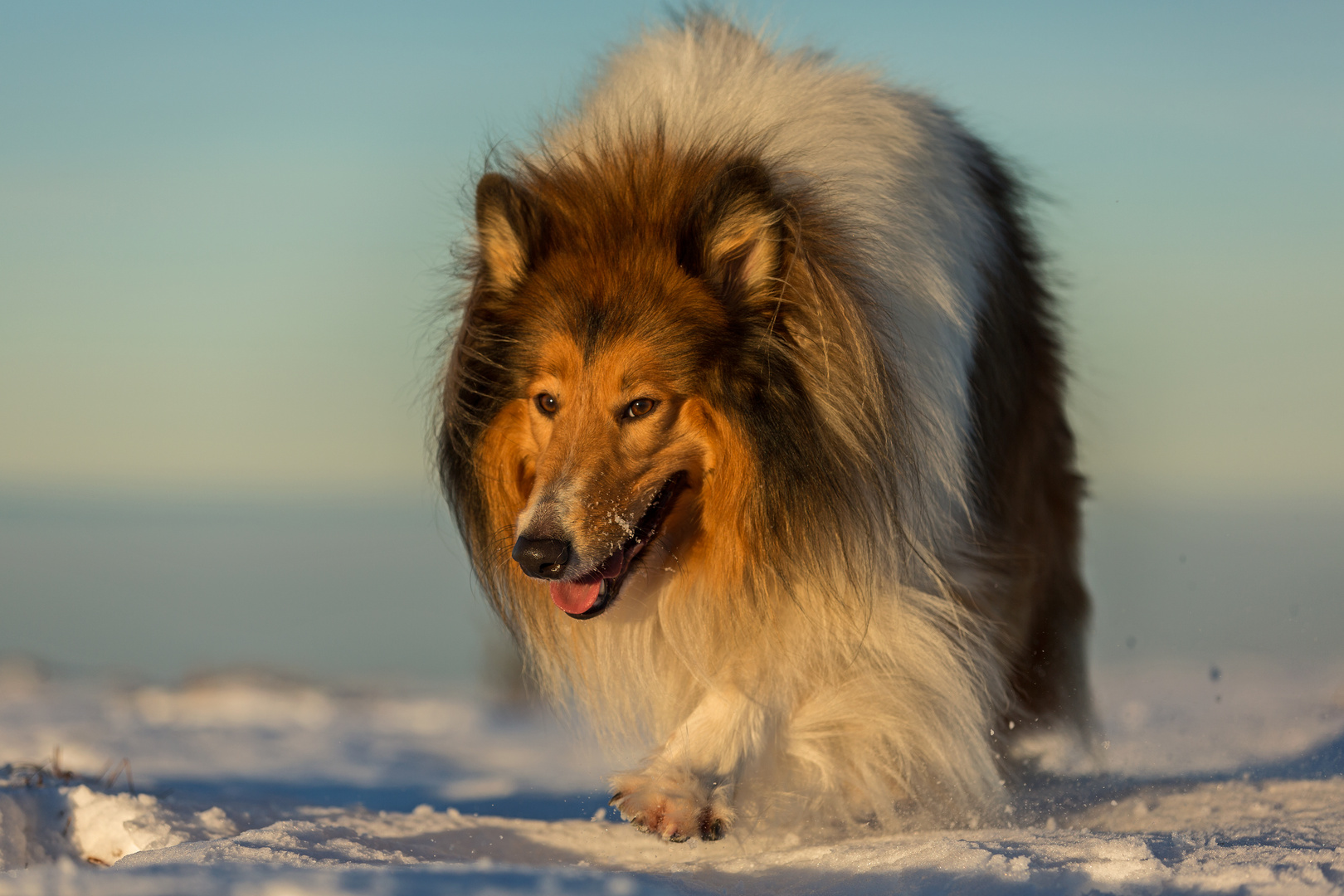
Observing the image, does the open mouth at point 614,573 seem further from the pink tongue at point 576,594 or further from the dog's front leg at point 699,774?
the dog's front leg at point 699,774

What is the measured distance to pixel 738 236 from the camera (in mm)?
3426

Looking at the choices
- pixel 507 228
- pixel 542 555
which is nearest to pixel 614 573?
pixel 542 555

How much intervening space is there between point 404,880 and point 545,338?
1.84 meters

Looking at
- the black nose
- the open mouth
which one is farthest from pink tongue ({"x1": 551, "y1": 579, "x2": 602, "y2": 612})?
the black nose

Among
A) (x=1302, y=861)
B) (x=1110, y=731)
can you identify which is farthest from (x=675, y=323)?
(x=1110, y=731)

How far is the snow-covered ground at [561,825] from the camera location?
2408 mm

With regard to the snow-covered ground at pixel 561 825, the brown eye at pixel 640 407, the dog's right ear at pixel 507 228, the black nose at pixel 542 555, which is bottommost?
the snow-covered ground at pixel 561 825

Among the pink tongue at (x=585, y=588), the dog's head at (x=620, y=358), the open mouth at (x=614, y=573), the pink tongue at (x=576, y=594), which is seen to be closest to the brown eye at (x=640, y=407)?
the dog's head at (x=620, y=358)

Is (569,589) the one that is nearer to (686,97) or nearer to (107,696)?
(686,97)

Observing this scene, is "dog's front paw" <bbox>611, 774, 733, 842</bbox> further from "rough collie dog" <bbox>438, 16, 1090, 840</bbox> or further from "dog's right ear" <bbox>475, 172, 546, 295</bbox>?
"dog's right ear" <bbox>475, 172, 546, 295</bbox>

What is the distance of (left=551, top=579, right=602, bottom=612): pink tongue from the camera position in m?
3.45

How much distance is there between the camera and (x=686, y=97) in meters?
3.99

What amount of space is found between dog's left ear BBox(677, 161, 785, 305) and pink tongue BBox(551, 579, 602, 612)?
96cm

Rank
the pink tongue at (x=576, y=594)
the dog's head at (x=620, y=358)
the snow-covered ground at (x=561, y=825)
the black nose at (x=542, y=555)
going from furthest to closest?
the pink tongue at (x=576, y=594)
the dog's head at (x=620, y=358)
the black nose at (x=542, y=555)
the snow-covered ground at (x=561, y=825)
